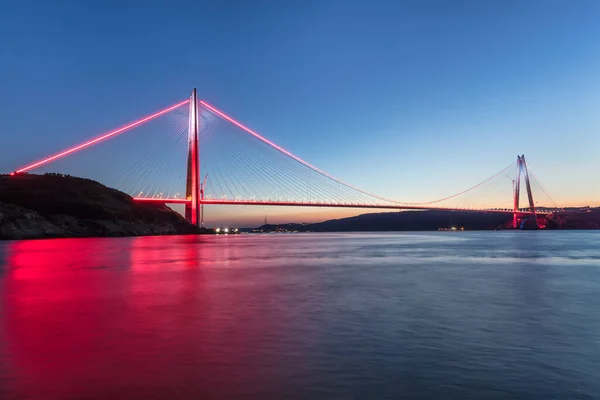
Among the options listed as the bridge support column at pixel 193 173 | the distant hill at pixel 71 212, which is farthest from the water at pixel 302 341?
the distant hill at pixel 71 212

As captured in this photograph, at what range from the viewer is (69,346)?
7859 mm

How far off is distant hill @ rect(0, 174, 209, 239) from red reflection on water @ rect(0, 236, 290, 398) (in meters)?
66.9

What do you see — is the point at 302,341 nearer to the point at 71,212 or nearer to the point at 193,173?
the point at 193,173

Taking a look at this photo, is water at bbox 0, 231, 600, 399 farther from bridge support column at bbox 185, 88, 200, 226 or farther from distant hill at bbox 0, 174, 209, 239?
distant hill at bbox 0, 174, 209, 239

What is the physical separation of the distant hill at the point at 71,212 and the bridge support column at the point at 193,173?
11.7 m

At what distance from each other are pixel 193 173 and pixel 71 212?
28.3m

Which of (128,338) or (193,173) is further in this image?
(193,173)

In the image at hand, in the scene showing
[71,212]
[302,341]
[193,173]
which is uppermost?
[193,173]

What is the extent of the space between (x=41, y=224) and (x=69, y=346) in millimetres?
80395

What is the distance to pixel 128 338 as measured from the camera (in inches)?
335

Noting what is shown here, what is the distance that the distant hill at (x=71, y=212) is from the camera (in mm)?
75556

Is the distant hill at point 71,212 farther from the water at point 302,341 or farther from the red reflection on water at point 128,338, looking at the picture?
the water at point 302,341

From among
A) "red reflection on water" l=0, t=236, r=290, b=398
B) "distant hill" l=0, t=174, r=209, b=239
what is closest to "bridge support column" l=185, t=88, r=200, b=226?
"distant hill" l=0, t=174, r=209, b=239

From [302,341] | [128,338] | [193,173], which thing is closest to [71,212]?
[193,173]
